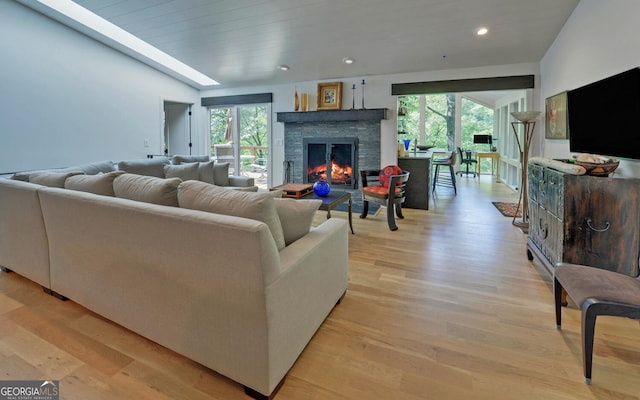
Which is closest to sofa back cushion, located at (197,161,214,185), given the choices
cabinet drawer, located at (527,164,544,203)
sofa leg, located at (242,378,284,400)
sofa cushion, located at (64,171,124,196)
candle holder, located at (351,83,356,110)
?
sofa cushion, located at (64,171,124,196)

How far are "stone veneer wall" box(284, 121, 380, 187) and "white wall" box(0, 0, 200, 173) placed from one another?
8.34ft

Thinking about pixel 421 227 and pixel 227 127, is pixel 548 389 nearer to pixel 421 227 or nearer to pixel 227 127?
pixel 421 227

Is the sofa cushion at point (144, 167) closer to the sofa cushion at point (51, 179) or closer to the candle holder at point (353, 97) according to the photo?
the sofa cushion at point (51, 179)

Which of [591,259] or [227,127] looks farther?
[227,127]

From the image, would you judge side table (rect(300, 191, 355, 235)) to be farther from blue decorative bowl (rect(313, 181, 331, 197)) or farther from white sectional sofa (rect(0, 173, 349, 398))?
white sectional sofa (rect(0, 173, 349, 398))

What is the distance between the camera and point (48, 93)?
4.46 metres

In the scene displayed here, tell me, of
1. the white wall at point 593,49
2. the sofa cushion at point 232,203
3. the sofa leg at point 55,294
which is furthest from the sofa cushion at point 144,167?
the white wall at point 593,49

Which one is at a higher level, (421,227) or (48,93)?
(48,93)

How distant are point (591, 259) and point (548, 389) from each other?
1.10m

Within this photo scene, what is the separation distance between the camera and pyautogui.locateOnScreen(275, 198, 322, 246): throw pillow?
184cm

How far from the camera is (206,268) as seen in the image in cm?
142

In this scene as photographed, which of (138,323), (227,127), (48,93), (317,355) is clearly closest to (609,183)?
(317,355)

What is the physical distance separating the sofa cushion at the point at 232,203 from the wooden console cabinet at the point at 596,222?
1.90 meters

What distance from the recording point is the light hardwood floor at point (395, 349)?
Result: 4.87ft
